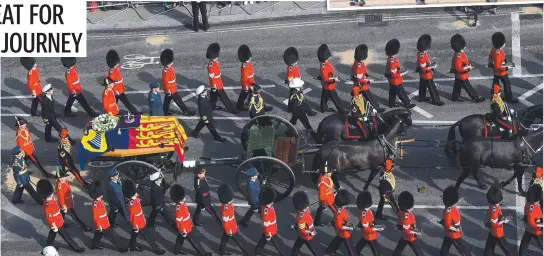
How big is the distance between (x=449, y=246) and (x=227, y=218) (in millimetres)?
4761

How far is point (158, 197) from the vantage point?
26594 mm

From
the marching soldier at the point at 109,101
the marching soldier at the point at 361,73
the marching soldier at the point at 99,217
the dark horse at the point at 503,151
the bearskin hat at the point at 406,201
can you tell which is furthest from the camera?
the marching soldier at the point at 361,73

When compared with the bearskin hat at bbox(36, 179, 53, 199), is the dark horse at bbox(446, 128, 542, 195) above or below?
above

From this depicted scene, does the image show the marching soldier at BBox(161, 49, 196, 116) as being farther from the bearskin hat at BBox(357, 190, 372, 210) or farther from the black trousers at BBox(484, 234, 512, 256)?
the black trousers at BBox(484, 234, 512, 256)

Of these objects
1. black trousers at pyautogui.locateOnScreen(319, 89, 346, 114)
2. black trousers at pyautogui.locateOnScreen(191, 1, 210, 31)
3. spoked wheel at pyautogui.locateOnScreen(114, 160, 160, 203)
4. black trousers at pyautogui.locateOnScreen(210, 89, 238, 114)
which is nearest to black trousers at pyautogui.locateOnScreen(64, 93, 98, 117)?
black trousers at pyautogui.locateOnScreen(210, 89, 238, 114)

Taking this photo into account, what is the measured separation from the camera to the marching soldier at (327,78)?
3017 centimetres

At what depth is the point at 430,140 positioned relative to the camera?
29.5 m

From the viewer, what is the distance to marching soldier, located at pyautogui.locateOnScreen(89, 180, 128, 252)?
1026 inches

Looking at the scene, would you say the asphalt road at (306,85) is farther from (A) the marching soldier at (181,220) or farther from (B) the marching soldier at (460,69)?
(A) the marching soldier at (181,220)

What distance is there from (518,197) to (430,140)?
2891mm

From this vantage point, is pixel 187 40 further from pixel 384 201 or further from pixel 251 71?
pixel 384 201

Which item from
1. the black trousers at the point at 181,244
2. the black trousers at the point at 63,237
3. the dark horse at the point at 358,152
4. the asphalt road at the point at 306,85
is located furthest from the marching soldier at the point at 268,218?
the black trousers at the point at 63,237

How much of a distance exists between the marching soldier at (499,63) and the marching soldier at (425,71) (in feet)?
4.86

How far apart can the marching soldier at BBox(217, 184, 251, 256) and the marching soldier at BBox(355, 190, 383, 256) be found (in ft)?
8.74
